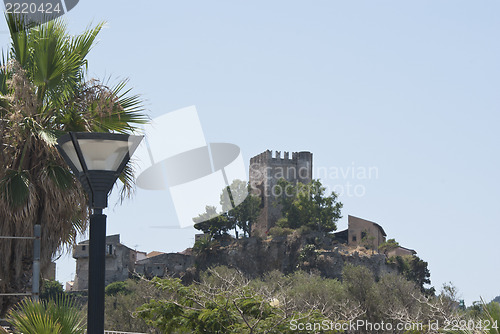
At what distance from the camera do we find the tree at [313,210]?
7649cm

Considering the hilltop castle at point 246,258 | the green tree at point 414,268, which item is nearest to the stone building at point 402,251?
the hilltop castle at point 246,258

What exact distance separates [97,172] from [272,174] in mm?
85875

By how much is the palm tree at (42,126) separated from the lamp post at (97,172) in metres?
4.67

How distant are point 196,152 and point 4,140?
56.6 meters

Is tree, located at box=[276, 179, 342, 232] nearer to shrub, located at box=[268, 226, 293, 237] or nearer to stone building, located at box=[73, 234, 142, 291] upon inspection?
shrub, located at box=[268, 226, 293, 237]

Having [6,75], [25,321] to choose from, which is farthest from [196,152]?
[25,321]

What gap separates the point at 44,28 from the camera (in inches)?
478

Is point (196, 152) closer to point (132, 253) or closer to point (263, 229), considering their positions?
point (132, 253)

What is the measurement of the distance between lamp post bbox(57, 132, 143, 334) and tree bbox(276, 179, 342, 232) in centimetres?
6959

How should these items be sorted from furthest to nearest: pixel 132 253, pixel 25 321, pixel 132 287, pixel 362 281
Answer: pixel 132 253, pixel 132 287, pixel 362 281, pixel 25 321

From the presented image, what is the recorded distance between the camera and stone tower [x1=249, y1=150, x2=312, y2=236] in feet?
293

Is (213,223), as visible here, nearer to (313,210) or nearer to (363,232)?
(313,210)

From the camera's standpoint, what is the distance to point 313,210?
76812mm

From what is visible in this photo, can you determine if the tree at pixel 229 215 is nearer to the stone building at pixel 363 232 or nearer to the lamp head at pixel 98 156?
the stone building at pixel 363 232
